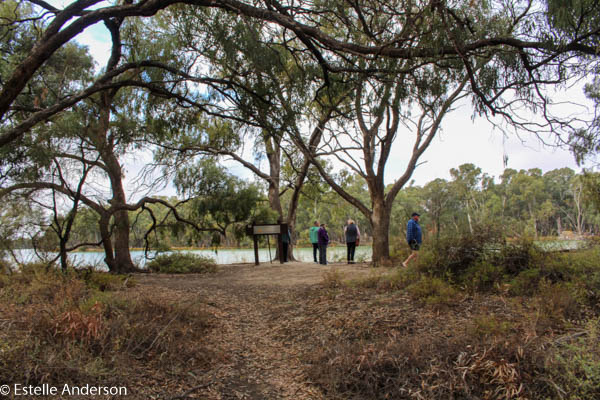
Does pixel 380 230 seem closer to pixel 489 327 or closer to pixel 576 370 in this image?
pixel 489 327

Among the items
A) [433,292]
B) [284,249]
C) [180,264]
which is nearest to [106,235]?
[180,264]

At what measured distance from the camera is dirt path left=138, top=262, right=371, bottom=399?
361 cm

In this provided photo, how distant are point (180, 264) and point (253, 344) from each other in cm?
890

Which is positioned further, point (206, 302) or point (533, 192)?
point (533, 192)

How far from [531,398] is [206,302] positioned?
4840 millimetres

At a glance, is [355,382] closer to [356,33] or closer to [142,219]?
[356,33]

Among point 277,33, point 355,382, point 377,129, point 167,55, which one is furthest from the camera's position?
point 377,129

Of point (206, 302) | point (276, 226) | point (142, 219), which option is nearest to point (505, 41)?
point (206, 302)

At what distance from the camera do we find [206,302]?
648 centimetres

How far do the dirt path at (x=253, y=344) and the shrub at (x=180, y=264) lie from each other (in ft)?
14.8

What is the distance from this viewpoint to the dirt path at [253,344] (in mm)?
3609

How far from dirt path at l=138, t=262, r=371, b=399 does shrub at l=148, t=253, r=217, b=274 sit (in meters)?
4.52

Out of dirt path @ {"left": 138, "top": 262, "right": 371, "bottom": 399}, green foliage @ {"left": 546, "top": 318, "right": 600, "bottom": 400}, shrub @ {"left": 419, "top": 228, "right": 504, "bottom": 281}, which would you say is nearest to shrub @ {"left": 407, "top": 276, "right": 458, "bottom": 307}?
shrub @ {"left": 419, "top": 228, "right": 504, "bottom": 281}

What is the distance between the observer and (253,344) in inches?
189
